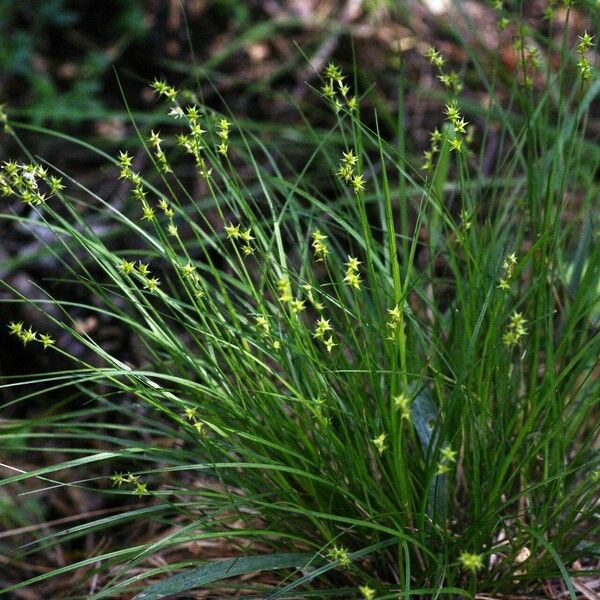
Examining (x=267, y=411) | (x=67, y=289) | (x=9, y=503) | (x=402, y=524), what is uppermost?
(x=267, y=411)

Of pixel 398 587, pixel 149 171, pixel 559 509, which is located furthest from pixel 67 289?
pixel 559 509

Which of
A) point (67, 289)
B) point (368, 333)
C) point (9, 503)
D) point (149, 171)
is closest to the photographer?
point (368, 333)

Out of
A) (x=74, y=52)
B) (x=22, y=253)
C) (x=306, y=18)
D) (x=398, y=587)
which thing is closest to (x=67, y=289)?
(x=22, y=253)

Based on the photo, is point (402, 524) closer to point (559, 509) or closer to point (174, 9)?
point (559, 509)

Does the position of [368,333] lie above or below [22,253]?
→ above

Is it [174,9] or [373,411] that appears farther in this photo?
[174,9]

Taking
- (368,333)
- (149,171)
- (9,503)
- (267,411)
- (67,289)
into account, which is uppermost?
(368,333)

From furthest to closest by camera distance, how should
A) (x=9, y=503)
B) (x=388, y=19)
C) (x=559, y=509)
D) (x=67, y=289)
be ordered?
(x=388, y=19) → (x=67, y=289) → (x=9, y=503) → (x=559, y=509)

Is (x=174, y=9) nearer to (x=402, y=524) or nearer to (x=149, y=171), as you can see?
(x=149, y=171)

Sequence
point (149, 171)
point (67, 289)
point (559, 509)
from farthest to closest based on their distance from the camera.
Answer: point (149, 171)
point (67, 289)
point (559, 509)
